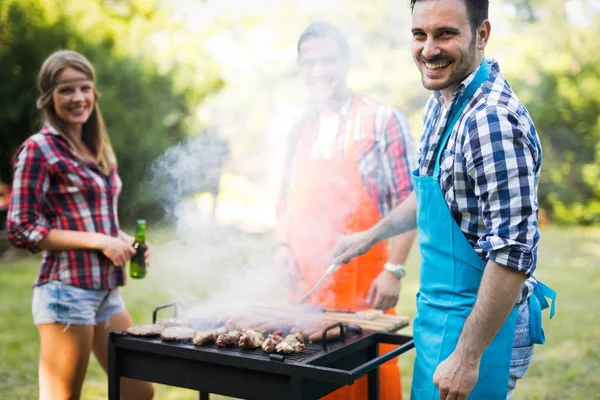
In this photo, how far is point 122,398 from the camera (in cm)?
327

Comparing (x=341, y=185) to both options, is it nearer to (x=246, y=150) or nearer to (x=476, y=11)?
(x=476, y=11)

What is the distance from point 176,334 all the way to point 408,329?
15.8 ft

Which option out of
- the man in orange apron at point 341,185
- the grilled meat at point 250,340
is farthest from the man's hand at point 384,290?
the grilled meat at point 250,340

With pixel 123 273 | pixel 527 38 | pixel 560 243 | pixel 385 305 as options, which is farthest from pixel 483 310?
pixel 527 38

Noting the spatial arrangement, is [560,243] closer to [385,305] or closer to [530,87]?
[530,87]

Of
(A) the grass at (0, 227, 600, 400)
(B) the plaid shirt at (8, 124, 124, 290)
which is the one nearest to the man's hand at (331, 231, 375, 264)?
(A) the grass at (0, 227, 600, 400)

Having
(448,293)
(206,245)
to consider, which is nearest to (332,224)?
(206,245)

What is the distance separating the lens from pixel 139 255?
3445mm

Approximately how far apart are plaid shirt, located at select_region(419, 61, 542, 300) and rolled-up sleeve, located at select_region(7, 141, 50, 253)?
79.0 inches

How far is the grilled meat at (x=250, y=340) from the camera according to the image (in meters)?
2.43

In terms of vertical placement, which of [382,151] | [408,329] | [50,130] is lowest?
[408,329]

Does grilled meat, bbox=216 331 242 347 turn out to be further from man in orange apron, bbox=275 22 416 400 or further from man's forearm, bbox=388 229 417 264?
man's forearm, bbox=388 229 417 264

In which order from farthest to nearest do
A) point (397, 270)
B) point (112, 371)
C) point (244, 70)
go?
point (244, 70) → point (397, 270) → point (112, 371)

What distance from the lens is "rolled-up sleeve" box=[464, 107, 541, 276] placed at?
1.79 meters
